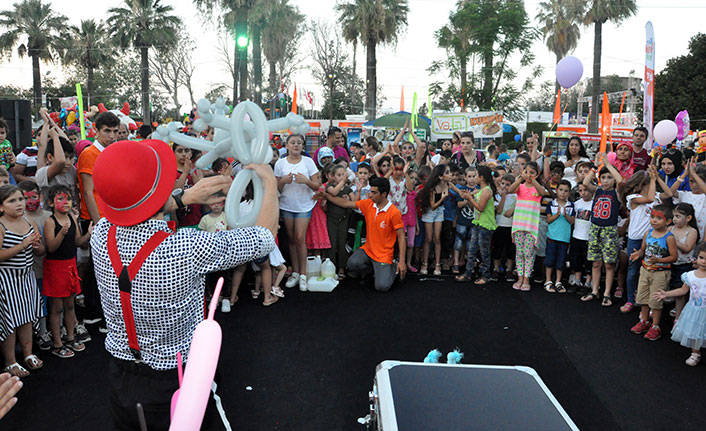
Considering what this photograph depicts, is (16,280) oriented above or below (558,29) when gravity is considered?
below

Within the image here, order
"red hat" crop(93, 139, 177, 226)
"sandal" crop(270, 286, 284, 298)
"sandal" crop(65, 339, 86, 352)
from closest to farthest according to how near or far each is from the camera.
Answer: "red hat" crop(93, 139, 177, 226) → "sandal" crop(65, 339, 86, 352) → "sandal" crop(270, 286, 284, 298)

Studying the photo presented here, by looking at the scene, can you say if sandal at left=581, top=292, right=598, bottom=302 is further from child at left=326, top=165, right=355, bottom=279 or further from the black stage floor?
child at left=326, top=165, right=355, bottom=279

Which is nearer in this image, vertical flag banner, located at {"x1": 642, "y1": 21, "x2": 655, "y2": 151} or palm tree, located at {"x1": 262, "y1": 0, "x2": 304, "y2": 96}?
vertical flag banner, located at {"x1": 642, "y1": 21, "x2": 655, "y2": 151}

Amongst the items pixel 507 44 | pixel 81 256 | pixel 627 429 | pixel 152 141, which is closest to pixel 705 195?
pixel 627 429

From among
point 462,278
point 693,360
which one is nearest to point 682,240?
point 693,360

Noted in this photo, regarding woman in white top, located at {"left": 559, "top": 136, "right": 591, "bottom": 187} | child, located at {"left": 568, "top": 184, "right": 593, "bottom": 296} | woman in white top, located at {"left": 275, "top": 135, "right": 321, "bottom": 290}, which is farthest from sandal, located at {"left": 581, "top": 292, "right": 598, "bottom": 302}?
woman in white top, located at {"left": 275, "top": 135, "right": 321, "bottom": 290}

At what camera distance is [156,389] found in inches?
72.6

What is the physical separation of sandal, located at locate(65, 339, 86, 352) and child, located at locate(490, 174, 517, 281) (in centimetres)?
453

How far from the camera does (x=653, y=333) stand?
4340 mm

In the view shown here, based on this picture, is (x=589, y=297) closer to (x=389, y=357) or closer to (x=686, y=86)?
(x=389, y=357)

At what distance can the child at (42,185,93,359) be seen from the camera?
151 inches

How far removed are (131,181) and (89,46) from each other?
3391 centimetres

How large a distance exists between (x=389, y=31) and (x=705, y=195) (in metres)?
19.2

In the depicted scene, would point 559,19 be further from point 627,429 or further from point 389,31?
point 627,429
